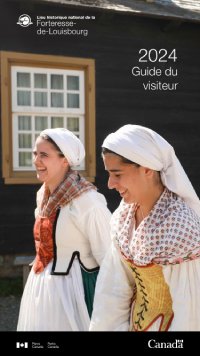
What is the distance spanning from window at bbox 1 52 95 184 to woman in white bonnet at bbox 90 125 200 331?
461cm

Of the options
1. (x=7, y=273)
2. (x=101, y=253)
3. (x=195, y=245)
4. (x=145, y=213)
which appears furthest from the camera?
(x=7, y=273)

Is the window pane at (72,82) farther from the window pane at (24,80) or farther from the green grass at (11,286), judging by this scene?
the green grass at (11,286)

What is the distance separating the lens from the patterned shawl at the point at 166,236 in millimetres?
1604

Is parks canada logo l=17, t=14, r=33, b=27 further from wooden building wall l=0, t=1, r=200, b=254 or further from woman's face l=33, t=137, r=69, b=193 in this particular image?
woman's face l=33, t=137, r=69, b=193

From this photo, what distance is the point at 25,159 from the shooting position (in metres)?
6.52

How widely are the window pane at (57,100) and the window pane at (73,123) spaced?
0.24 m

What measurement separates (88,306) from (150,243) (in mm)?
1064

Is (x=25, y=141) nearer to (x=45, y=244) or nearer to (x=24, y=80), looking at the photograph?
(x=24, y=80)

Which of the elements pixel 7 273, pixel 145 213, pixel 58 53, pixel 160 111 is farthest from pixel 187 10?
pixel 145 213

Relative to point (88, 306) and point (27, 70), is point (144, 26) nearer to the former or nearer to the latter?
point (27, 70)

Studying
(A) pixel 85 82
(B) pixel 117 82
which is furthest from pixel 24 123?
(B) pixel 117 82
